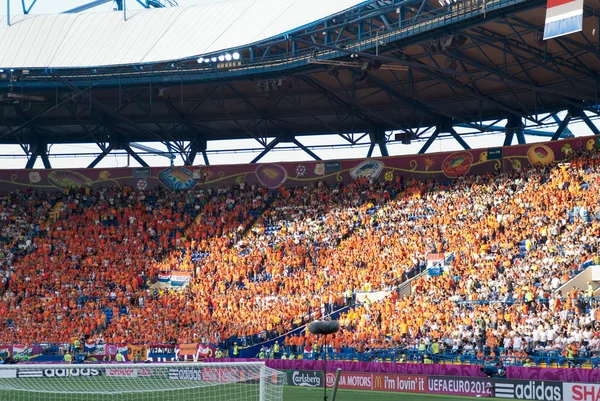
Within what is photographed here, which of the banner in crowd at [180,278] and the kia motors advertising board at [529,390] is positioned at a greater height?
the banner in crowd at [180,278]

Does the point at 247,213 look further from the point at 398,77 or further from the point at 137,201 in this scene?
the point at 398,77

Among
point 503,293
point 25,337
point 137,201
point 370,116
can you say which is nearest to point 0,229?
point 137,201

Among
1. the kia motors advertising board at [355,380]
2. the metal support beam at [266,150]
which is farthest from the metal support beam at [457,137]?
the kia motors advertising board at [355,380]

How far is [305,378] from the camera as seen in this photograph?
110 feet

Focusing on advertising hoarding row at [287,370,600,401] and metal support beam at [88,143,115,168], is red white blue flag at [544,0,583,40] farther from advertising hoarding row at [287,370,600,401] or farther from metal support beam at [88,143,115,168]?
metal support beam at [88,143,115,168]

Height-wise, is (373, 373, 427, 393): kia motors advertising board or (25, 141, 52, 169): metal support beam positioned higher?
(25, 141, 52, 169): metal support beam

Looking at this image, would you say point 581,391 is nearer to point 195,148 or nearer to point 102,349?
point 102,349

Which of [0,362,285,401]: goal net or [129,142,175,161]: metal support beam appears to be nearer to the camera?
[0,362,285,401]: goal net

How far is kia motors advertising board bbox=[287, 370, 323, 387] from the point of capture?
33.0 metres

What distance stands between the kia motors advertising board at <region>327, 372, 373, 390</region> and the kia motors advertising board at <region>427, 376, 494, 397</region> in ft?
7.91

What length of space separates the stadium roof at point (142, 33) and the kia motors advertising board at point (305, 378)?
17504 millimetres

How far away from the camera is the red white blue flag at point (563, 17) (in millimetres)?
29156

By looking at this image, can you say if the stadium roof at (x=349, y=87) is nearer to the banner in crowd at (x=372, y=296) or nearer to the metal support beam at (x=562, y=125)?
the metal support beam at (x=562, y=125)

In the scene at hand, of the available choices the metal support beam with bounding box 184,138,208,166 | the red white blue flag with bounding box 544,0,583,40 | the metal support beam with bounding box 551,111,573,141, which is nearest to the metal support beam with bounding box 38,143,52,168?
the metal support beam with bounding box 184,138,208,166
